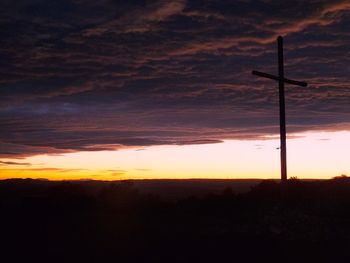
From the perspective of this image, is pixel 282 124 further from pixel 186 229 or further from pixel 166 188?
pixel 166 188

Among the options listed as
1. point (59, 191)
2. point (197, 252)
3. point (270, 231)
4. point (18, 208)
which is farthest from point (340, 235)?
point (59, 191)

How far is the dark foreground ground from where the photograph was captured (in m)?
13.9

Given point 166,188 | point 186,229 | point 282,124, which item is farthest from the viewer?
point 166,188

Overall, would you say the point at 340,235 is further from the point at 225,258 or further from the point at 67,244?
the point at 67,244

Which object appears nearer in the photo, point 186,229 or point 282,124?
point 186,229

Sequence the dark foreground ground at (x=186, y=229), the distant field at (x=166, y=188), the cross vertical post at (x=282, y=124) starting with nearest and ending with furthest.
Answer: the dark foreground ground at (x=186, y=229) → the cross vertical post at (x=282, y=124) → the distant field at (x=166, y=188)

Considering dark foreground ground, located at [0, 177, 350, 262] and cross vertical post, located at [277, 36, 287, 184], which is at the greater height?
cross vertical post, located at [277, 36, 287, 184]

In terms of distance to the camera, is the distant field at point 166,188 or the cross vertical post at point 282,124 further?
the distant field at point 166,188

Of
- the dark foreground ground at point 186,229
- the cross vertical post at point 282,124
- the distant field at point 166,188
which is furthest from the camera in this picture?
the distant field at point 166,188

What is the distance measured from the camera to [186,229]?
1628cm

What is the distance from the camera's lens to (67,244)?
587 inches

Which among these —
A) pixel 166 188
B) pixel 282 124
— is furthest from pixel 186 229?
pixel 166 188

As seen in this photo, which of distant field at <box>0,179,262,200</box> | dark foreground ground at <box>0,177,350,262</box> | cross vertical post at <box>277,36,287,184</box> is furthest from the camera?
distant field at <box>0,179,262,200</box>

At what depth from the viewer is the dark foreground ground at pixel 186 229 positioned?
13.9 m
